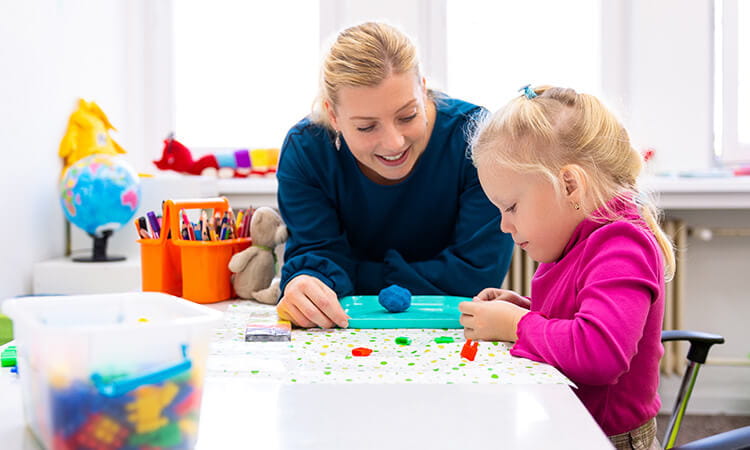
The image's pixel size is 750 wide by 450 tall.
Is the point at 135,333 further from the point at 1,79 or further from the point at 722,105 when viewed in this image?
the point at 722,105

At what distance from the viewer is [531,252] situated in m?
0.96

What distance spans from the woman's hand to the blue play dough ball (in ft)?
0.26

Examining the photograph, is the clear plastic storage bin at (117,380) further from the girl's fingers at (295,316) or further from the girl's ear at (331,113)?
the girl's ear at (331,113)

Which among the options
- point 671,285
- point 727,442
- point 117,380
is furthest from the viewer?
point 671,285

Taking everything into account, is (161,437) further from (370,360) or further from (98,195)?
(98,195)

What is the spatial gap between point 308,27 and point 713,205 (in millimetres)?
1630

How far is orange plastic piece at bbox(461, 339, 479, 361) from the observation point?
0.83 m

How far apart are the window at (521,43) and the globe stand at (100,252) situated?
1.43m

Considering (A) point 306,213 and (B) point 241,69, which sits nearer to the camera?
(A) point 306,213

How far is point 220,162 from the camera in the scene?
2.59 metres

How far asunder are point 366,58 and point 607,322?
587mm

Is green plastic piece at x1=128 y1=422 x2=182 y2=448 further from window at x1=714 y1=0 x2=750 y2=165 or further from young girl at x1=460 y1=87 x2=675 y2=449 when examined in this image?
window at x1=714 y1=0 x2=750 y2=165

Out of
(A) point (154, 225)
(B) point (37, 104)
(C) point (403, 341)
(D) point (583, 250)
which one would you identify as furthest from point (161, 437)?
(B) point (37, 104)

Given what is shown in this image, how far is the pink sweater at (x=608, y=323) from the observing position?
79 centimetres
